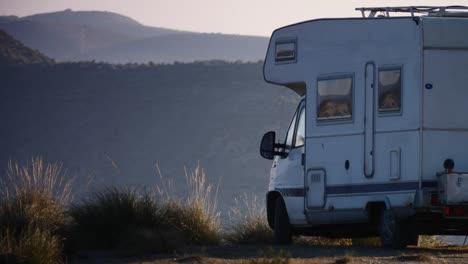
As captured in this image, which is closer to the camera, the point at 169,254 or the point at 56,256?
the point at 56,256

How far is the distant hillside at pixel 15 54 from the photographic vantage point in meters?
81.3

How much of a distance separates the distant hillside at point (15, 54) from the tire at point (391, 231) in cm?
6883

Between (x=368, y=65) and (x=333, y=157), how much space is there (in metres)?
1.22

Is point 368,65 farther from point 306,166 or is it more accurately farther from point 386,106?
point 306,166

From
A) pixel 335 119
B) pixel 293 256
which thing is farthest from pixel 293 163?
pixel 293 256

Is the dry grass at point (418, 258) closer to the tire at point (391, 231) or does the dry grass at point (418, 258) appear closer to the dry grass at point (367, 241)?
the tire at point (391, 231)

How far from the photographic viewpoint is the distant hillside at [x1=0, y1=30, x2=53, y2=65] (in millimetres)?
81312

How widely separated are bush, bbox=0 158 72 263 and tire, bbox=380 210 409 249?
3.74 metres

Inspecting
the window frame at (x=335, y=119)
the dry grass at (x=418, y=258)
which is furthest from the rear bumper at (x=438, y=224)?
the window frame at (x=335, y=119)

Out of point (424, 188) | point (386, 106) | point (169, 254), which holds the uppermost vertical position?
point (386, 106)

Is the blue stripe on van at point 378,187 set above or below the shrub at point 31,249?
above

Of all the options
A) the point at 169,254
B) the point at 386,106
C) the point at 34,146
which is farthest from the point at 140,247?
the point at 34,146

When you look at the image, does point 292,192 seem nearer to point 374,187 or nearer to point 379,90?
point 374,187

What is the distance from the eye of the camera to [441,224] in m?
13.4
